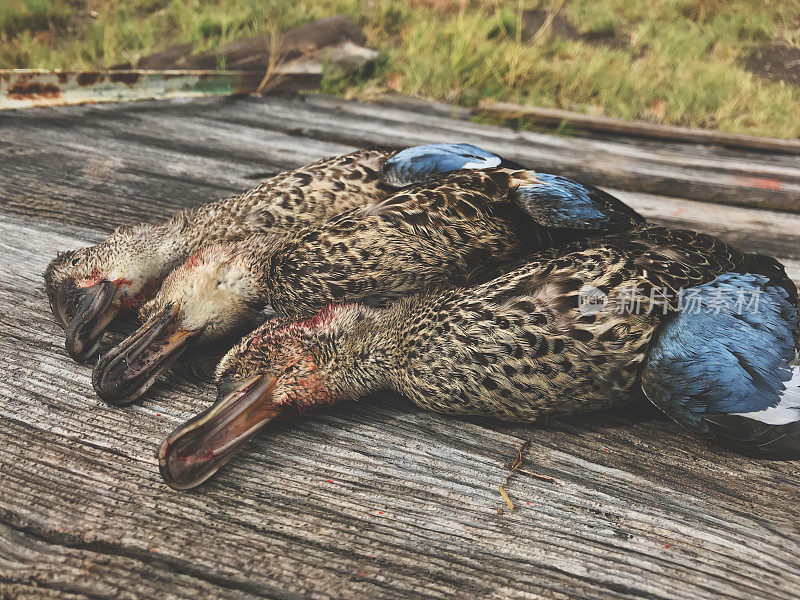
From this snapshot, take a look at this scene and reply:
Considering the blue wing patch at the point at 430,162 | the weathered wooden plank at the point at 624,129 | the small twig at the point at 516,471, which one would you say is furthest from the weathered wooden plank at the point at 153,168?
the small twig at the point at 516,471

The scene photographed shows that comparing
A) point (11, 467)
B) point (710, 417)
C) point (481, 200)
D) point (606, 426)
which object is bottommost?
point (11, 467)

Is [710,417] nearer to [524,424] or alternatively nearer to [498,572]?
[524,424]

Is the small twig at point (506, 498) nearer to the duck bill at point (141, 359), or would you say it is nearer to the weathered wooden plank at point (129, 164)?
the duck bill at point (141, 359)

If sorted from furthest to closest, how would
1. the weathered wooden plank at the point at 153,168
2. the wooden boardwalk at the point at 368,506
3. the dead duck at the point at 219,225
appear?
the weathered wooden plank at the point at 153,168 < the dead duck at the point at 219,225 < the wooden boardwalk at the point at 368,506

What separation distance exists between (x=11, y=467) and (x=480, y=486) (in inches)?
54.4

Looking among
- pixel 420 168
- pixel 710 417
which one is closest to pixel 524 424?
pixel 710 417

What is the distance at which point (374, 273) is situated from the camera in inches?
95.9

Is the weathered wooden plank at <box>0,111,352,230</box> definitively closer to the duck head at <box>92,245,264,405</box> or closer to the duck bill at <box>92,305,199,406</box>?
the duck head at <box>92,245,264,405</box>

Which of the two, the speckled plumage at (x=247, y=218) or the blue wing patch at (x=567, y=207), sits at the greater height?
the blue wing patch at (x=567, y=207)

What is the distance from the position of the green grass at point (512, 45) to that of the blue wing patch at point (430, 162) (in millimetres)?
2036

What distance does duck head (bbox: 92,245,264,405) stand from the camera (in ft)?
7.01

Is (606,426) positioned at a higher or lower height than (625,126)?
lower

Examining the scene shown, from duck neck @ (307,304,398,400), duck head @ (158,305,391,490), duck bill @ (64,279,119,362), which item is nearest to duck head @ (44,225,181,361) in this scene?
duck bill @ (64,279,119,362)

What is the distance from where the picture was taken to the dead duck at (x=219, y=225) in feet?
8.64
